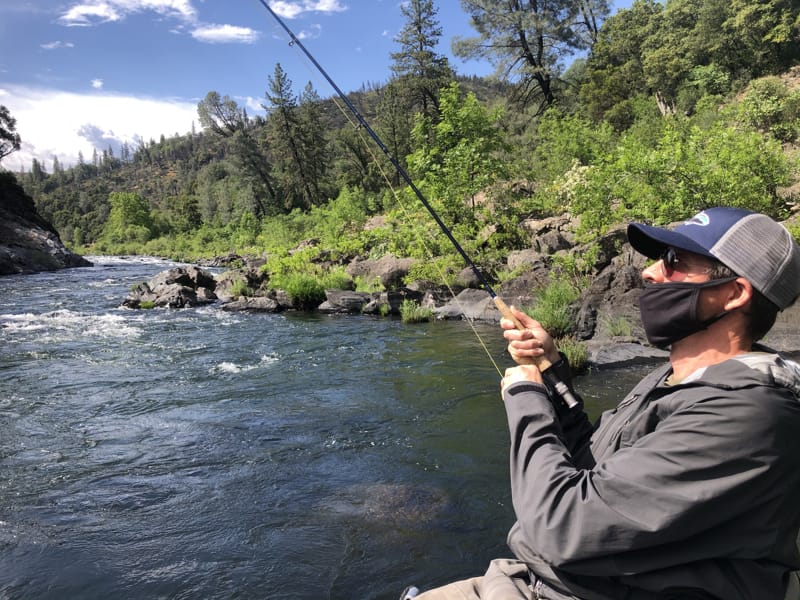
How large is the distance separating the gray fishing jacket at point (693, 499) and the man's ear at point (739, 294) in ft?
0.53

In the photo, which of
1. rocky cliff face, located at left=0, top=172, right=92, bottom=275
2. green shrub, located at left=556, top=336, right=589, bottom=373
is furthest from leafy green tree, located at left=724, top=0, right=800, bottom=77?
rocky cliff face, located at left=0, top=172, right=92, bottom=275

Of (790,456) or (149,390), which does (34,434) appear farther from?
(790,456)

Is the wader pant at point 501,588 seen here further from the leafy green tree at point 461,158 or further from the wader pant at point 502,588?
the leafy green tree at point 461,158

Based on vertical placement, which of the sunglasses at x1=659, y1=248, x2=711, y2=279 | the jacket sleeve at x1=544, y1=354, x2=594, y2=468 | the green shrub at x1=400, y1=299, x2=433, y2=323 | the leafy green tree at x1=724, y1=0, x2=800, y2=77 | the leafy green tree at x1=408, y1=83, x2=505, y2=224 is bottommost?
the green shrub at x1=400, y1=299, x2=433, y2=323

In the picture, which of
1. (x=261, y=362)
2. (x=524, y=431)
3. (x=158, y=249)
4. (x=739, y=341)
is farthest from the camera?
(x=158, y=249)

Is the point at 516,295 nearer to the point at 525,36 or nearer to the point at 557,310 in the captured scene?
the point at 557,310

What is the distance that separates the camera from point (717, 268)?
169 centimetres

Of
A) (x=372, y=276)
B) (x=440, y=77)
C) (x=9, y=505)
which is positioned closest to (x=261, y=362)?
(x=9, y=505)

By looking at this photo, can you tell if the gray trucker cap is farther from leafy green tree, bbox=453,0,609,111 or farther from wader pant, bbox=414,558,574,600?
leafy green tree, bbox=453,0,609,111

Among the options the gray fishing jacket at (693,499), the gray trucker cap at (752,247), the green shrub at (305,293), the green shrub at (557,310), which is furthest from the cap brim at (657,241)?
the green shrub at (305,293)

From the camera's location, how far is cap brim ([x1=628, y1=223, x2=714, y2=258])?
1.72 m

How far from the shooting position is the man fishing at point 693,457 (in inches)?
57.5

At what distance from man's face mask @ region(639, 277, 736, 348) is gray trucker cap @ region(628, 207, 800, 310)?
72 millimetres

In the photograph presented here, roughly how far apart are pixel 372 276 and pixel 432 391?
10544mm
